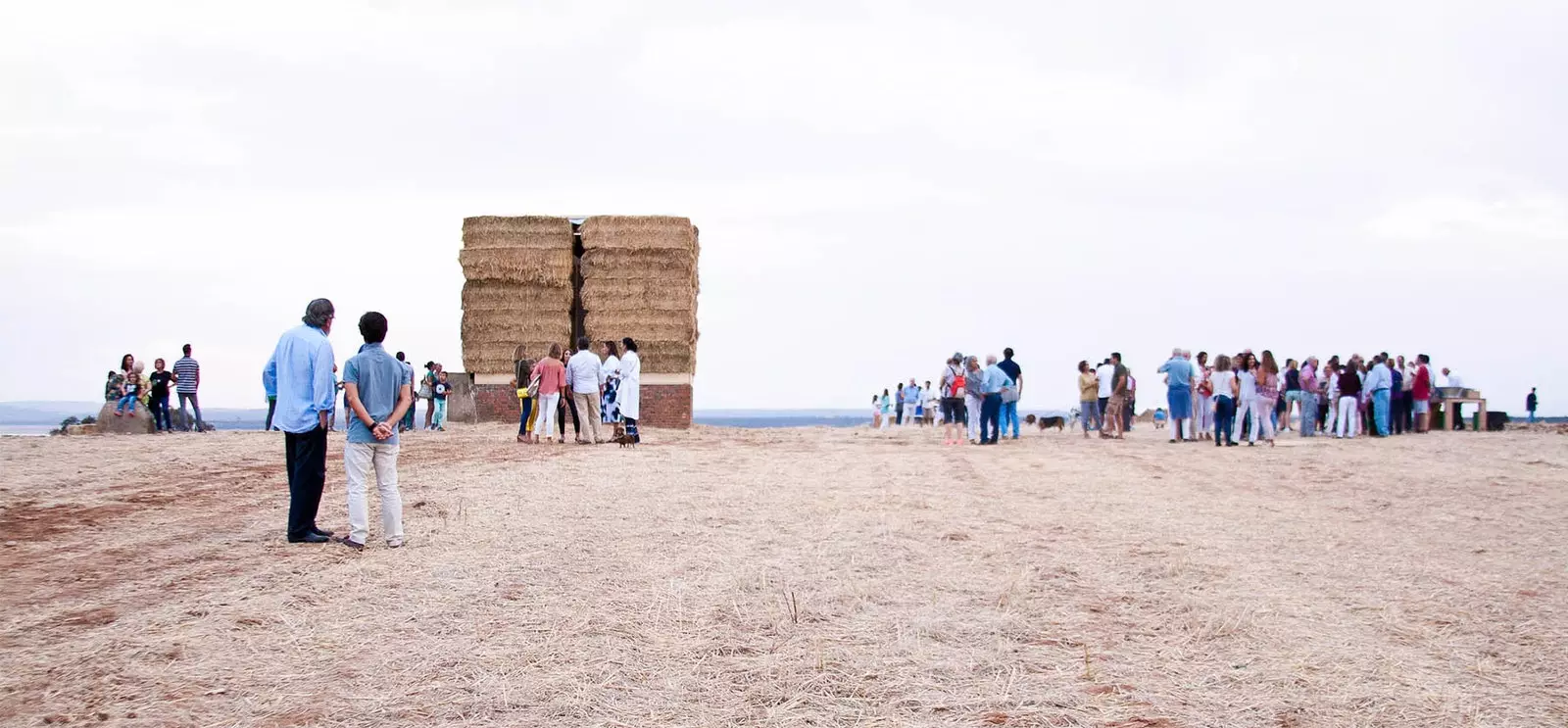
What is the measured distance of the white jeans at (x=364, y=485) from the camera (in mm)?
9172

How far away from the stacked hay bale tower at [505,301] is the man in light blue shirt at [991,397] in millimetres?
10367

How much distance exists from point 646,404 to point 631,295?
97.2 inches

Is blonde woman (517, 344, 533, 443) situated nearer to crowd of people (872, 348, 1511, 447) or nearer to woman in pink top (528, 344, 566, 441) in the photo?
woman in pink top (528, 344, 566, 441)

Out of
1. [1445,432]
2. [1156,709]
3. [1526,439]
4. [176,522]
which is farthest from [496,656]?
[1445,432]

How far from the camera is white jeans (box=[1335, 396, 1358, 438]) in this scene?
25.3 meters

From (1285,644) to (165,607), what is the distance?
21.2 ft

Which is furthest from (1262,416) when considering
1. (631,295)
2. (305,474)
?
(305,474)

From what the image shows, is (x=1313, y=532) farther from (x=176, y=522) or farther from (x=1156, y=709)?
(x=176, y=522)

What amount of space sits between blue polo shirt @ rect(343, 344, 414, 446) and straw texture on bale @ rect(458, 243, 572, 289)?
1911 centimetres

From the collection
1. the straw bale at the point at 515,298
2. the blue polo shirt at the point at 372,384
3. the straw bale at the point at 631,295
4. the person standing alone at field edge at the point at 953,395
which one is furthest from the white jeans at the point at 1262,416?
the blue polo shirt at the point at 372,384

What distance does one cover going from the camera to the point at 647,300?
28203mm

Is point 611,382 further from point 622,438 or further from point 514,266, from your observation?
point 514,266

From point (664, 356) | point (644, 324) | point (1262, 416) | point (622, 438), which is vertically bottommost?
point (622, 438)

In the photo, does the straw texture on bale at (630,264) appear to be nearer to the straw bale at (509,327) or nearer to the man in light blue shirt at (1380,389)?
the straw bale at (509,327)
